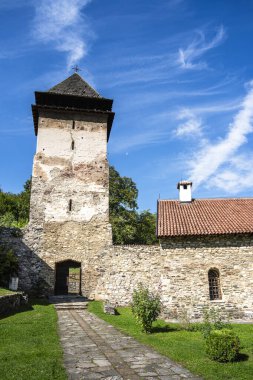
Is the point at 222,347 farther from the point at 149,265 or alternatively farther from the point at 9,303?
the point at 149,265

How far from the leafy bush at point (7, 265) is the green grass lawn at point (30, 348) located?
4.95 meters

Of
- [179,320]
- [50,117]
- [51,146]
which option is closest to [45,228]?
[51,146]

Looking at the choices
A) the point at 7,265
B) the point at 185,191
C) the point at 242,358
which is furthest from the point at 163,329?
the point at 185,191

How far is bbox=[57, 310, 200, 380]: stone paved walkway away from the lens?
6242mm

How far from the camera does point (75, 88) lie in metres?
23.7

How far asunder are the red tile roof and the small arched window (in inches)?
80.4

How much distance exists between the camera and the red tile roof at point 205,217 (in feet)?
53.5

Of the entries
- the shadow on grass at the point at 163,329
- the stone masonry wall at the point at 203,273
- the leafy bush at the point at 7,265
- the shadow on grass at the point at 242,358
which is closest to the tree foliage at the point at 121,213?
the leafy bush at the point at 7,265

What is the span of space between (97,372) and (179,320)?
953cm

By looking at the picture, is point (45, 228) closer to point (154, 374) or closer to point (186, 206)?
point (186, 206)

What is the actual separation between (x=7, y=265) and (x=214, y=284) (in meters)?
11.5

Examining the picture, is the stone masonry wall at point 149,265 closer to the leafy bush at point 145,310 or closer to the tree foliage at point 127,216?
the leafy bush at point 145,310

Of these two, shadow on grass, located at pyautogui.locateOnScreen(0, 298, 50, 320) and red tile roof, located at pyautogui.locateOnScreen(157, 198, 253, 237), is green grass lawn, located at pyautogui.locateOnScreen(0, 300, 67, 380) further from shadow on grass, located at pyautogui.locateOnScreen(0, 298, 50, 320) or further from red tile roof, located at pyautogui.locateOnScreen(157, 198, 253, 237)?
red tile roof, located at pyautogui.locateOnScreen(157, 198, 253, 237)

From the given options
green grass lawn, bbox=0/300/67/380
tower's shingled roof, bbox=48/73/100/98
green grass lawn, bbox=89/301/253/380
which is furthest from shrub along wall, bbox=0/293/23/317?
tower's shingled roof, bbox=48/73/100/98
